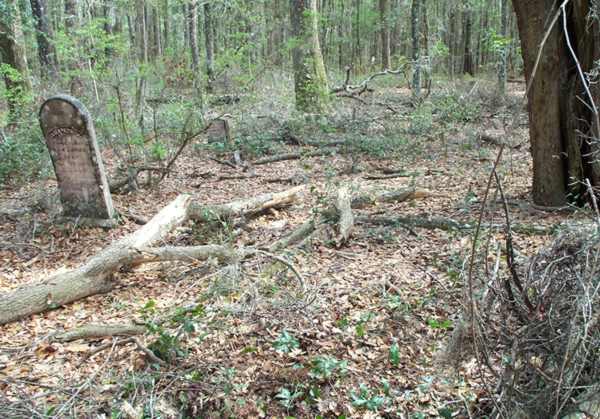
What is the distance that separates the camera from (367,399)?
3250 mm

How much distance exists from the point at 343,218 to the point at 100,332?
2.99m

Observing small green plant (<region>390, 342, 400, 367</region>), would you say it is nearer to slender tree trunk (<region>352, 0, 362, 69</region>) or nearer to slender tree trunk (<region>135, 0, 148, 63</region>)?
slender tree trunk (<region>135, 0, 148, 63</region>)

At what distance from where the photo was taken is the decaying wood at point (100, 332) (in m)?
3.90

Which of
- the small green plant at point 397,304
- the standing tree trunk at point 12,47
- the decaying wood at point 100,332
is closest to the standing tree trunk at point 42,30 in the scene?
the standing tree trunk at point 12,47

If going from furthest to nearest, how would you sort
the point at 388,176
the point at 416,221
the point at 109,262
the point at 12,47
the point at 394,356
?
the point at 12,47 → the point at 388,176 → the point at 416,221 → the point at 109,262 → the point at 394,356

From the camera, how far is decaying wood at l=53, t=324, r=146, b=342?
390cm

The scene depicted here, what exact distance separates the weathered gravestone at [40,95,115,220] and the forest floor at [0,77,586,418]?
0.34 metres

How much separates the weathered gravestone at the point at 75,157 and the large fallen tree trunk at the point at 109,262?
4.16ft

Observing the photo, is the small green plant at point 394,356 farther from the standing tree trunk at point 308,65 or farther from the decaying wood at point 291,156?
the standing tree trunk at point 308,65

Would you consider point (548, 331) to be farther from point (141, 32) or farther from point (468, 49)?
point (141, 32)

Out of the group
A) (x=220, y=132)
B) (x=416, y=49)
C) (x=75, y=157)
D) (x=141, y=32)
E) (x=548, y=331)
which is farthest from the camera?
(x=141, y=32)

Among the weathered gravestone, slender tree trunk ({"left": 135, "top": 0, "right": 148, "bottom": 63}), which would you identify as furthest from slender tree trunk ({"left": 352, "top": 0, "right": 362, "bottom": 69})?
the weathered gravestone

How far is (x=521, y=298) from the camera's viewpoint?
8.35 feet

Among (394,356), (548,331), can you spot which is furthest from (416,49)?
(548,331)
